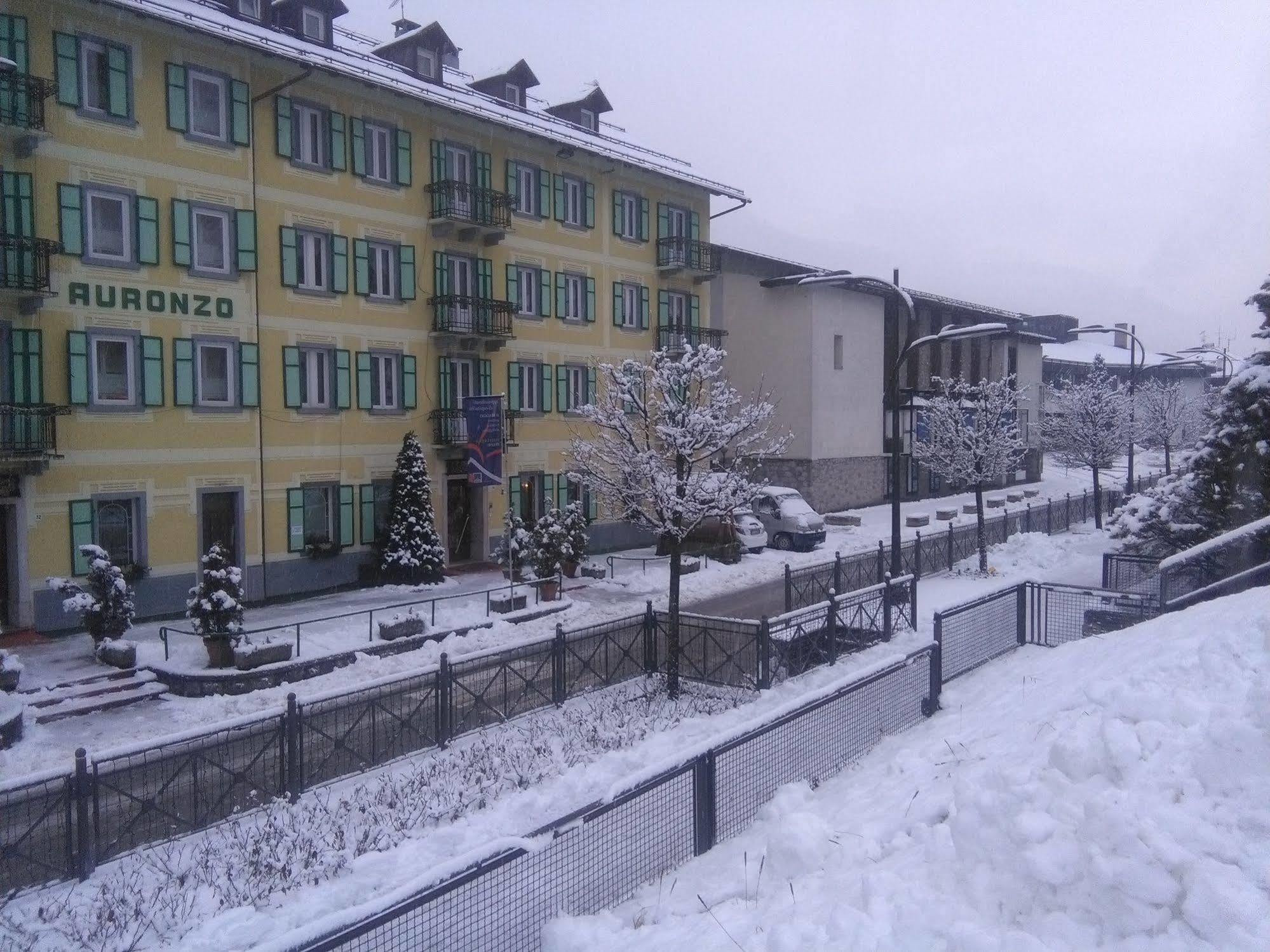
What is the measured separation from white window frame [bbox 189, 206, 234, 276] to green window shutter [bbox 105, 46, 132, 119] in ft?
7.54

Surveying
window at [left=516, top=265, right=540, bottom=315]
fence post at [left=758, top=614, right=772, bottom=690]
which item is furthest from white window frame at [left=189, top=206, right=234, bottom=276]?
fence post at [left=758, top=614, right=772, bottom=690]

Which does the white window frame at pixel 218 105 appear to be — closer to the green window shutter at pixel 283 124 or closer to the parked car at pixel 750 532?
the green window shutter at pixel 283 124

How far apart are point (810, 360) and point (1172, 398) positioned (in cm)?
2189

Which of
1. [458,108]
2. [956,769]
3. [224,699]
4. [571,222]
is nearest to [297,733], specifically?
[224,699]

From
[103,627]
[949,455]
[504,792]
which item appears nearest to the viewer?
[504,792]

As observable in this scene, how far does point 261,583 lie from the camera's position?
72.7 ft

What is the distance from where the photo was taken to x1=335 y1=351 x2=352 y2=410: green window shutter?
23.7 meters

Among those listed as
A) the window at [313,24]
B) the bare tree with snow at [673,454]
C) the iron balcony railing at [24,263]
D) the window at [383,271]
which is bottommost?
the bare tree with snow at [673,454]

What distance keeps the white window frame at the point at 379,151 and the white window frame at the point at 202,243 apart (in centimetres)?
428

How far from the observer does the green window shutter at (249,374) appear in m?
21.7

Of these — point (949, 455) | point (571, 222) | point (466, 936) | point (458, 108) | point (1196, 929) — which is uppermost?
point (458, 108)

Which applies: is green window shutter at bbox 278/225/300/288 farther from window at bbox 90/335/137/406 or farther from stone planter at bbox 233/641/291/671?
stone planter at bbox 233/641/291/671

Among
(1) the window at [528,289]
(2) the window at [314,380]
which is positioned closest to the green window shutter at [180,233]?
(2) the window at [314,380]

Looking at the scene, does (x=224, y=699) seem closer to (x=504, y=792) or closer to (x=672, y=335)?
(x=504, y=792)
